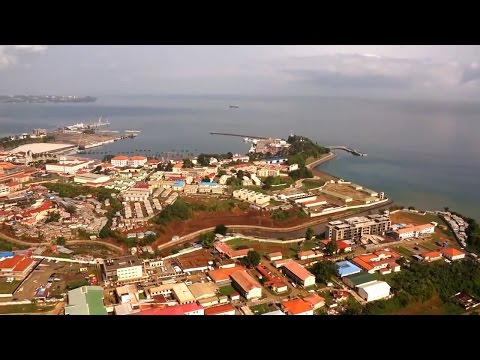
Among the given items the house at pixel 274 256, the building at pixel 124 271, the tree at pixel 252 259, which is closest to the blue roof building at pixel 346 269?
the house at pixel 274 256

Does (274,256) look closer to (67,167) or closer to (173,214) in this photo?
(173,214)

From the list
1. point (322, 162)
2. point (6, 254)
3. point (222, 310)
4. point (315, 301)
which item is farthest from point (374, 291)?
point (322, 162)

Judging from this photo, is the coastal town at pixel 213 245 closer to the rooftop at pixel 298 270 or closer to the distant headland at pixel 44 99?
→ the rooftop at pixel 298 270

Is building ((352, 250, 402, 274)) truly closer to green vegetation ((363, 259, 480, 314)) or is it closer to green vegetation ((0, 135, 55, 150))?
green vegetation ((363, 259, 480, 314))
